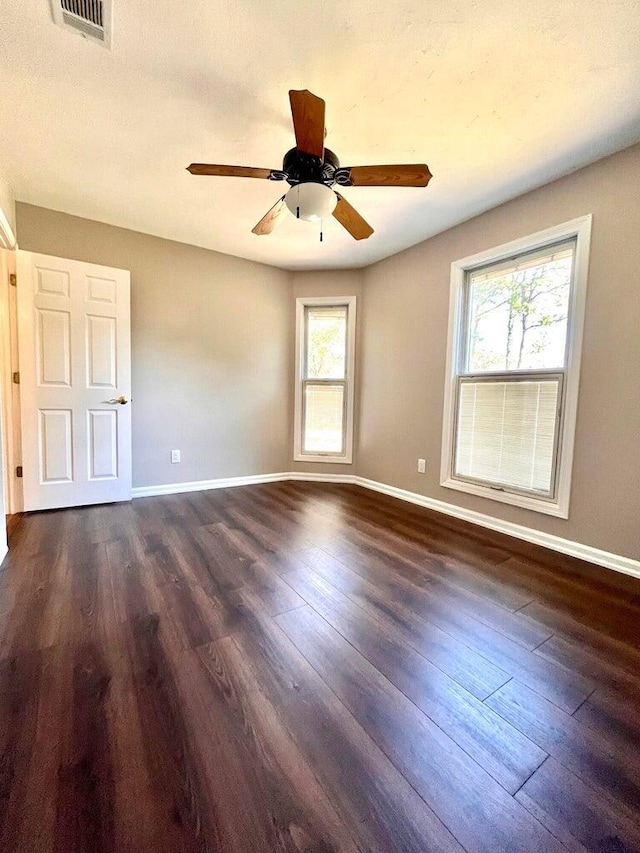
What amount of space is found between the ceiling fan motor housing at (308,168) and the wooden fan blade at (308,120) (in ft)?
0.21

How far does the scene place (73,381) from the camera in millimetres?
2795

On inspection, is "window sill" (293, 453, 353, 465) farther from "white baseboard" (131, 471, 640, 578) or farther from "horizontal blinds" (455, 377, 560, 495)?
"horizontal blinds" (455, 377, 560, 495)

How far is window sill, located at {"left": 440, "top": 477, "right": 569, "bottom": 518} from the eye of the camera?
2.29m

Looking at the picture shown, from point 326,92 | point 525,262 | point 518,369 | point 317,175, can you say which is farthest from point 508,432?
point 326,92

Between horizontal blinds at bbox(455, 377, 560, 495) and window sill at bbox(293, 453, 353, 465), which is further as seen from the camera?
window sill at bbox(293, 453, 353, 465)

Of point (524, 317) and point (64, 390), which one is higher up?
point (524, 317)

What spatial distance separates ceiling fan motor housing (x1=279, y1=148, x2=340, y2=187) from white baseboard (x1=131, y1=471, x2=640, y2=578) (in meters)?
2.61

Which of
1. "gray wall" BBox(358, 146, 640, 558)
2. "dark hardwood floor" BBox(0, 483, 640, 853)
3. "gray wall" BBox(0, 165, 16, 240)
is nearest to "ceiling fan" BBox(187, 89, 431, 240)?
"gray wall" BBox(358, 146, 640, 558)

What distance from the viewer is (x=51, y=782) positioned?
84 centimetres

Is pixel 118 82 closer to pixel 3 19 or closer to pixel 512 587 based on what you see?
pixel 3 19

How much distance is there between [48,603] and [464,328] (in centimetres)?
334

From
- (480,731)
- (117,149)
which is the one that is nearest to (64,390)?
(117,149)

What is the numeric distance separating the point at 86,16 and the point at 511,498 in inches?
136

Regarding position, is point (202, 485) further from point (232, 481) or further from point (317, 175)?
point (317, 175)
